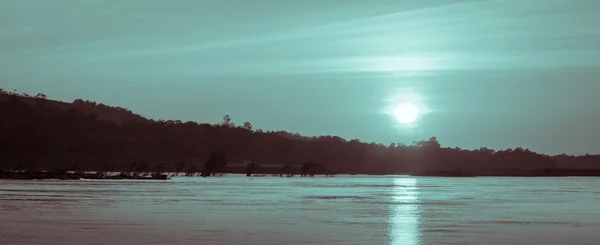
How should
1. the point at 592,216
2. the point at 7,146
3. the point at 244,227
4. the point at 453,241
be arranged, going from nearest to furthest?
the point at 453,241
the point at 244,227
the point at 592,216
the point at 7,146

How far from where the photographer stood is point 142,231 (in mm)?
29688

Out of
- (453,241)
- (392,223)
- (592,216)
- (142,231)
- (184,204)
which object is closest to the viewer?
(453,241)

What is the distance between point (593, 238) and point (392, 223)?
8792mm

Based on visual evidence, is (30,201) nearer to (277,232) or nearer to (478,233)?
(277,232)

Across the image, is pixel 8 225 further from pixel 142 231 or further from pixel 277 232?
pixel 277 232

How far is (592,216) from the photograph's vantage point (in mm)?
38688

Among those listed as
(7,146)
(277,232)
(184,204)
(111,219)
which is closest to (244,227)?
(277,232)

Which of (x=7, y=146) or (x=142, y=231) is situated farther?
(x=7, y=146)

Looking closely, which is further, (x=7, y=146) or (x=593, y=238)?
(x=7, y=146)

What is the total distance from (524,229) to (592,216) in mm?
8510

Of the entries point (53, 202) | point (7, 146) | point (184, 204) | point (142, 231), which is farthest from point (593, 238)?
point (7, 146)

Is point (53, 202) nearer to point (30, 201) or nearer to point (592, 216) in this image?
point (30, 201)

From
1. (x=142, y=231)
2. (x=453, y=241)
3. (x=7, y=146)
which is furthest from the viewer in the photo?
(x=7, y=146)

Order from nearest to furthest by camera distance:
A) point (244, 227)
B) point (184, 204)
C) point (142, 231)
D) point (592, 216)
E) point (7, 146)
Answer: point (142, 231) → point (244, 227) → point (592, 216) → point (184, 204) → point (7, 146)
